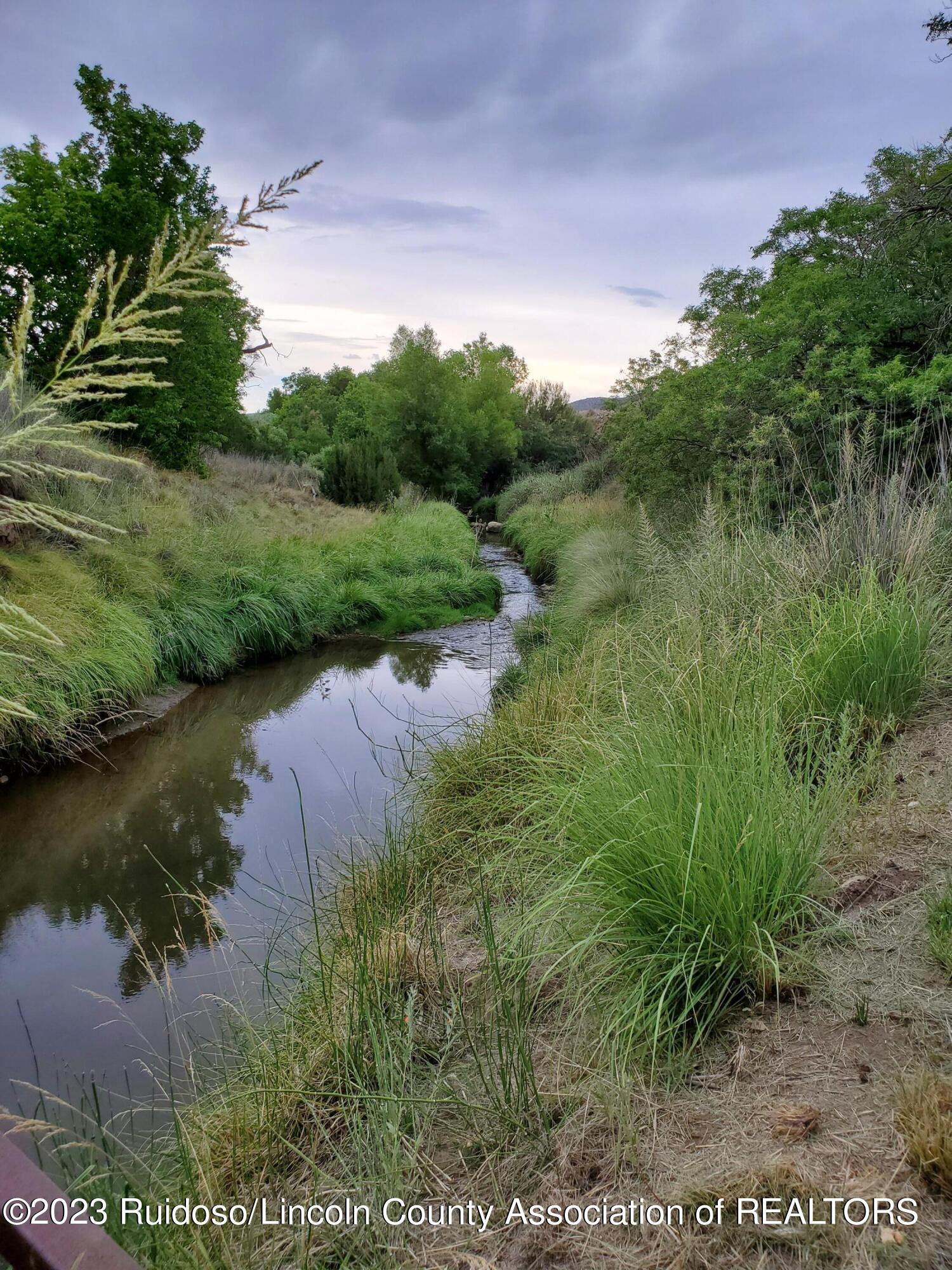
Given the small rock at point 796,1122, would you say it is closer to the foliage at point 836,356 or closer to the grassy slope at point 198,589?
the grassy slope at point 198,589

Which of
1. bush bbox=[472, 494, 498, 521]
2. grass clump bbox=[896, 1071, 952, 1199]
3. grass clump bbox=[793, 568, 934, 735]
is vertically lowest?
grass clump bbox=[896, 1071, 952, 1199]

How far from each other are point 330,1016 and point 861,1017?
59.7 inches

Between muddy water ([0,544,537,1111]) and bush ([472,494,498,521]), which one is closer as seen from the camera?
muddy water ([0,544,537,1111])

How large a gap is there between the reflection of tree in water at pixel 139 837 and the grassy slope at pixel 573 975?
1187 millimetres

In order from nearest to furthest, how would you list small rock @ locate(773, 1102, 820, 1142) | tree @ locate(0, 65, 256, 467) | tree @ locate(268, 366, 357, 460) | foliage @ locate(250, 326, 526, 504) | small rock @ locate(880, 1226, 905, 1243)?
small rock @ locate(880, 1226, 905, 1243), small rock @ locate(773, 1102, 820, 1142), tree @ locate(0, 65, 256, 467), foliage @ locate(250, 326, 526, 504), tree @ locate(268, 366, 357, 460)

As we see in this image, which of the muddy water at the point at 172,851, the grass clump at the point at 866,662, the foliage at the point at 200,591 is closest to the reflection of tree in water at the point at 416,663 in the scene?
the muddy water at the point at 172,851

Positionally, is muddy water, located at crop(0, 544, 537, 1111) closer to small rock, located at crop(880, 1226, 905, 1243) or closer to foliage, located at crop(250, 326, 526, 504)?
small rock, located at crop(880, 1226, 905, 1243)

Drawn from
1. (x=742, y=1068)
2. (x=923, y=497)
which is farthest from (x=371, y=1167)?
(x=923, y=497)

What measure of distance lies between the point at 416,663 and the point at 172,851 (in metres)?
5.17

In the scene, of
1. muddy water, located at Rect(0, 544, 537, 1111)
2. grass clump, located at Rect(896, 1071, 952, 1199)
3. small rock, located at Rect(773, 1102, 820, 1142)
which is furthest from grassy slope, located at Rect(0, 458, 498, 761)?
grass clump, located at Rect(896, 1071, 952, 1199)

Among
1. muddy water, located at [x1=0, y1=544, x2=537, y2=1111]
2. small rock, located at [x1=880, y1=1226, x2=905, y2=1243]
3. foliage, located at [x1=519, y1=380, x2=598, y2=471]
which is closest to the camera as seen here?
small rock, located at [x1=880, y1=1226, x2=905, y2=1243]

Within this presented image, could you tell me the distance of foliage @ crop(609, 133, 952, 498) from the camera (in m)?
6.75

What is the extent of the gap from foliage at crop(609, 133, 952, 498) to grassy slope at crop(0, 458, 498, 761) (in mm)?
5111

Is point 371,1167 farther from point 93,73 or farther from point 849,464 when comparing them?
point 93,73
